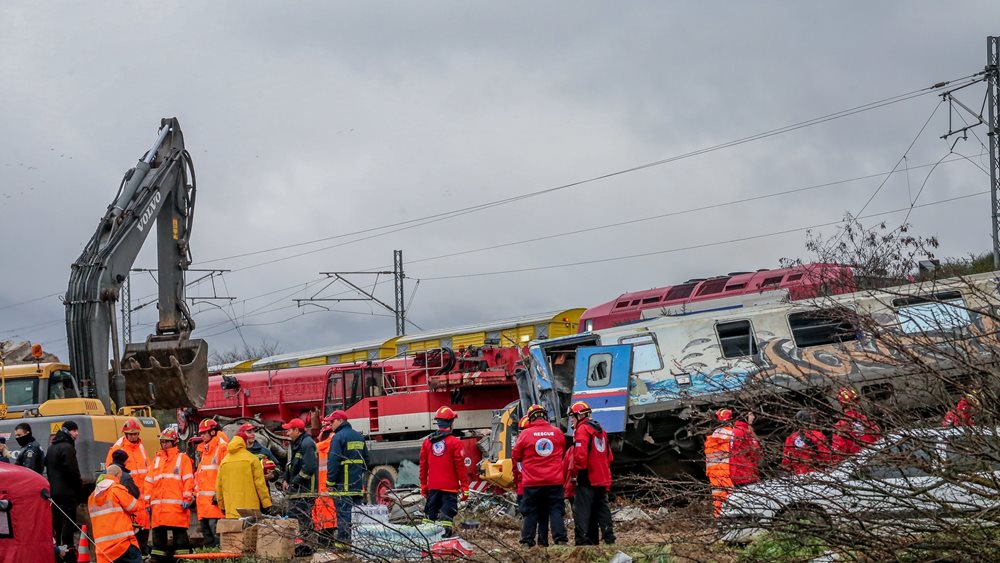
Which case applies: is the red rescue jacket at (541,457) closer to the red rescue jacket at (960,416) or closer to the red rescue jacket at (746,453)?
the red rescue jacket at (746,453)

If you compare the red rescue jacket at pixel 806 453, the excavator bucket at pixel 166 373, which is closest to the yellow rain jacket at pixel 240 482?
the excavator bucket at pixel 166 373

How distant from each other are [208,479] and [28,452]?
218cm

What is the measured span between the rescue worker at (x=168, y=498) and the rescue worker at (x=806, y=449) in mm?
8518

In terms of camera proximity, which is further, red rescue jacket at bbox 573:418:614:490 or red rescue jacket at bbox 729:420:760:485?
red rescue jacket at bbox 573:418:614:490

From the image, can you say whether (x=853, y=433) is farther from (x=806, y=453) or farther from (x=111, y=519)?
(x=111, y=519)

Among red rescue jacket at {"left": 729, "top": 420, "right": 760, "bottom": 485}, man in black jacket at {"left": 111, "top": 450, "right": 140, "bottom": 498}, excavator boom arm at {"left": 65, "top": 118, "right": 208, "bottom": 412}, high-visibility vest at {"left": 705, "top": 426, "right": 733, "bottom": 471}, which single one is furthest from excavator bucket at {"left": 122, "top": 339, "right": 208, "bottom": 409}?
red rescue jacket at {"left": 729, "top": 420, "right": 760, "bottom": 485}

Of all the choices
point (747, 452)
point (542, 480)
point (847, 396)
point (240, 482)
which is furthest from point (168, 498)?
point (847, 396)

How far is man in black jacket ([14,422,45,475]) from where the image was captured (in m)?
13.3

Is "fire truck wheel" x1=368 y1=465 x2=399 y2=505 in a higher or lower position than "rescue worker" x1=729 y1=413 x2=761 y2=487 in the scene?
lower

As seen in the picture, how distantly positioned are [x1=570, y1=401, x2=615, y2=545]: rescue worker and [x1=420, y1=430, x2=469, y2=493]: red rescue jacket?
58.8 inches

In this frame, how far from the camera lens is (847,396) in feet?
20.5

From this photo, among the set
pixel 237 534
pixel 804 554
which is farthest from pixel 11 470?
pixel 804 554

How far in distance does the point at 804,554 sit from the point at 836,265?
1767 centimetres

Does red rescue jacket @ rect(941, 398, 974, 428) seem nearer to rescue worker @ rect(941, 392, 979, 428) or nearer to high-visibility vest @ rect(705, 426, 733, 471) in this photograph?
rescue worker @ rect(941, 392, 979, 428)
